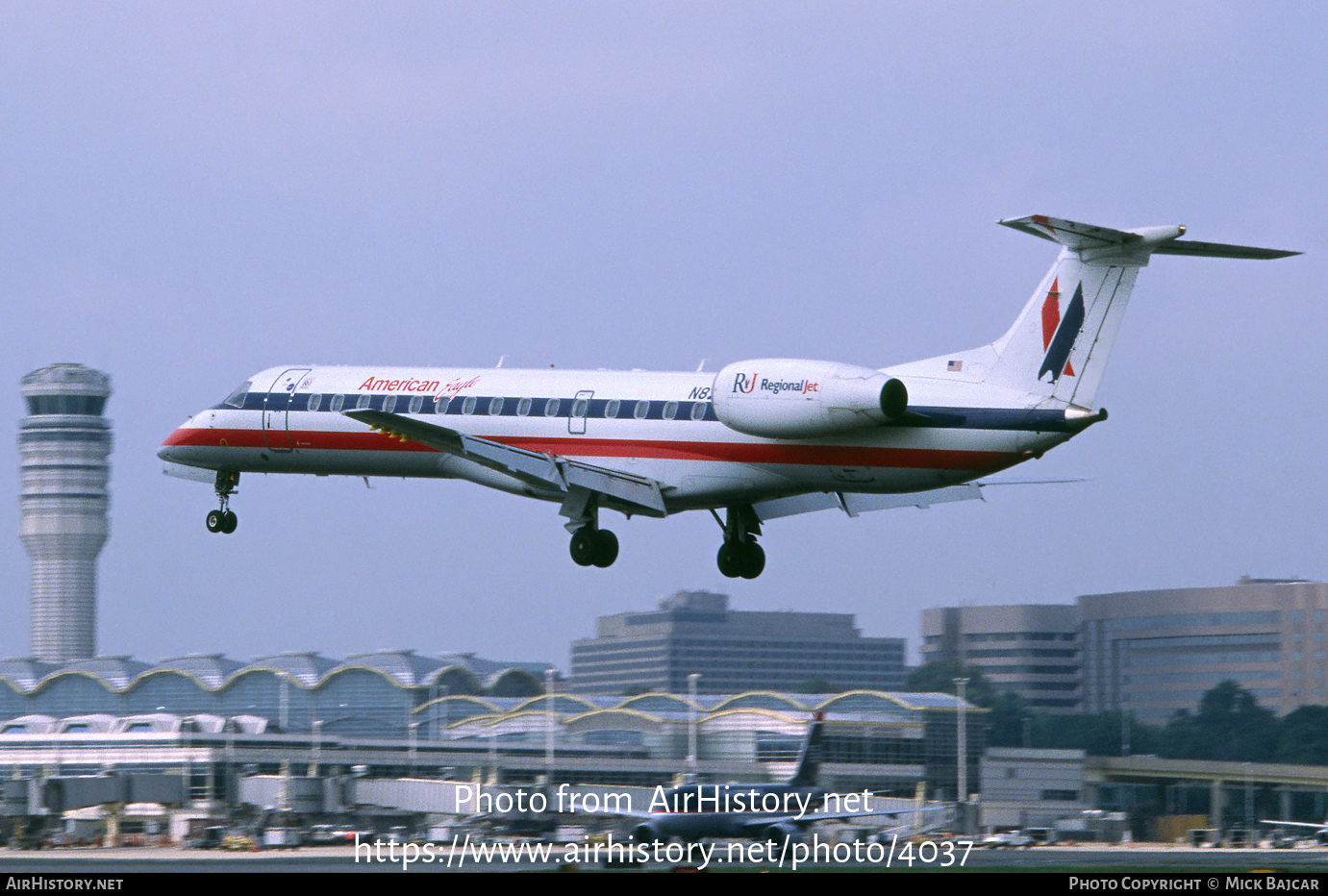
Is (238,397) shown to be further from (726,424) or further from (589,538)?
(726,424)

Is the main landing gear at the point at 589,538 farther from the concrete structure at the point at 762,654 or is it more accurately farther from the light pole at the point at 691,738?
the concrete structure at the point at 762,654

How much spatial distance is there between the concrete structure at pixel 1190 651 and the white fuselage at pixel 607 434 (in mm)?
33172

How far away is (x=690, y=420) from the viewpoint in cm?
3488

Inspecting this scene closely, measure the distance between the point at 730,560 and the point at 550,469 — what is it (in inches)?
194

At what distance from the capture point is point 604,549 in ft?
123

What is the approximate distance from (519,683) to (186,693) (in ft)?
117

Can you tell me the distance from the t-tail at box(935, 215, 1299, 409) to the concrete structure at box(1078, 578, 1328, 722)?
Result: 114 ft

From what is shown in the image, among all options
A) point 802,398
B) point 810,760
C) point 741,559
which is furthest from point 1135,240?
point 810,760

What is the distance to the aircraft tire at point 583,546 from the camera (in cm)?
3734

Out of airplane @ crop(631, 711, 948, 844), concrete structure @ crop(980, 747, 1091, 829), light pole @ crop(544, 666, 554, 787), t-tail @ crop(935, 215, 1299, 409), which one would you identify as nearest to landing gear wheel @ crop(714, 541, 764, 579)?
airplane @ crop(631, 711, 948, 844)

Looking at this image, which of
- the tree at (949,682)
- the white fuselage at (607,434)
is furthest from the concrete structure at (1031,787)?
the white fuselage at (607,434)

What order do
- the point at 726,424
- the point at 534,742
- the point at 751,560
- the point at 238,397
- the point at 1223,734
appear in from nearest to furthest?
1. the point at 726,424
2. the point at 751,560
3. the point at 238,397
4. the point at 534,742
5. the point at 1223,734
